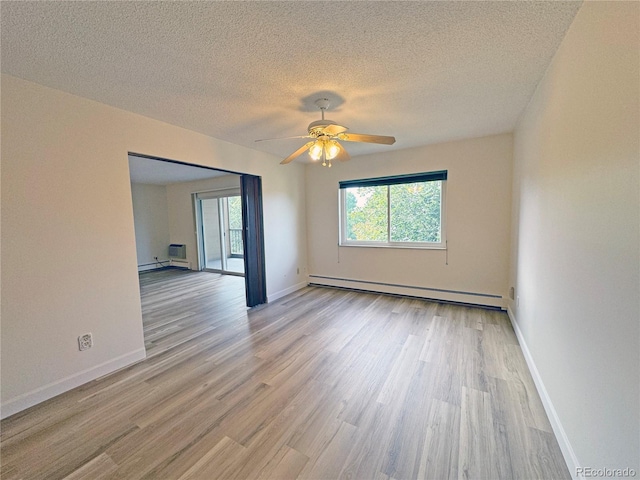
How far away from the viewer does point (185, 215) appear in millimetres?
6918

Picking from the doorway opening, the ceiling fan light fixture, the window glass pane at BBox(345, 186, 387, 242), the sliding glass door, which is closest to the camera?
the ceiling fan light fixture

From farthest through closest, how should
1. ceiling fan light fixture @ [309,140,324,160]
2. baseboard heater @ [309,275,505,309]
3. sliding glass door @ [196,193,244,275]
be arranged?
1. sliding glass door @ [196,193,244,275]
2. baseboard heater @ [309,275,505,309]
3. ceiling fan light fixture @ [309,140,324,160]

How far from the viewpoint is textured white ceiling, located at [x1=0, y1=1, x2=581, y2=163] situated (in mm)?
1276

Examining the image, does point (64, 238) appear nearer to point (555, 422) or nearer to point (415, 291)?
point (555, 422)

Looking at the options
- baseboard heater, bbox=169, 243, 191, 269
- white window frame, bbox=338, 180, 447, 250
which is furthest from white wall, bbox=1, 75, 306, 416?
baseboard heater, bbox=169, 243, 191, 269

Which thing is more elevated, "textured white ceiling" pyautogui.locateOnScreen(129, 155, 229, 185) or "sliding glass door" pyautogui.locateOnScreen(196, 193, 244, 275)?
"textured white ceiling" pyautogui.locateOnScreen(129, 155, 229, 185)

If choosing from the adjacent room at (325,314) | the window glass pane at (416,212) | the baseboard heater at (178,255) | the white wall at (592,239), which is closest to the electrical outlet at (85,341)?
the adjacent room at (325,314)

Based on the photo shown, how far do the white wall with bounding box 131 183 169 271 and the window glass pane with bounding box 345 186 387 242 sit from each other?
17.8 feet

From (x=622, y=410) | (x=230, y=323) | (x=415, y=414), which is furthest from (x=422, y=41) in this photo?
(x=230, y=323)

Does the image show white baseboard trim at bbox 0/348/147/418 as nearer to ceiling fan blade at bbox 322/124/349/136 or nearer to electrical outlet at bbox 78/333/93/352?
electrical outlet at bbox 78/333/93/352

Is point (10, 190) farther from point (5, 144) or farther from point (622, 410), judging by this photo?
point (622, 410)

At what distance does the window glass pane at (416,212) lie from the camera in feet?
12.7

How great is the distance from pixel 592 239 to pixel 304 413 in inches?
72.6

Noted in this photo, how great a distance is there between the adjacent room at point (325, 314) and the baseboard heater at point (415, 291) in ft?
0.67
